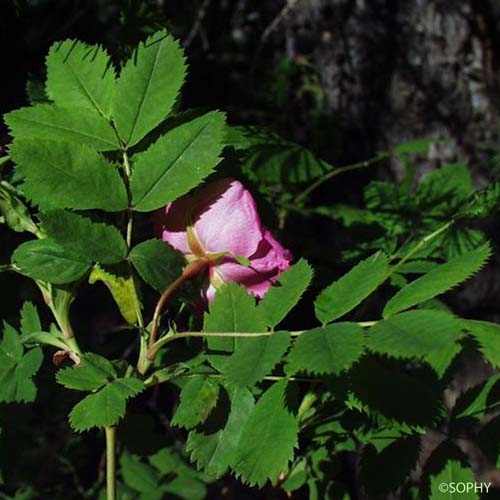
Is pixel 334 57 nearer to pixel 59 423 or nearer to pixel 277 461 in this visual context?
pixel 59 423

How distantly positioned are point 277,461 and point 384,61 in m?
1.51

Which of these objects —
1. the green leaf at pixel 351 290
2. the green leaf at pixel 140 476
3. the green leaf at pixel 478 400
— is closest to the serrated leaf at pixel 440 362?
the green leaf at pixel 478 400

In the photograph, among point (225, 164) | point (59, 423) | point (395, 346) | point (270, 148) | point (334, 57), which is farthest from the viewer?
point (334, 57)

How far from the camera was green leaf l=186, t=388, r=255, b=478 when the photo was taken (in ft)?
2.18

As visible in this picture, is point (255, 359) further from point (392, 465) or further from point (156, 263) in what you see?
point (392, 465)

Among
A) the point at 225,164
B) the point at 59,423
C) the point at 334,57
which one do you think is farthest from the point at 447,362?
the point at 334,57

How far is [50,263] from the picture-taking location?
2.13 feet

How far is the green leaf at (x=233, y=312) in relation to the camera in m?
0.64

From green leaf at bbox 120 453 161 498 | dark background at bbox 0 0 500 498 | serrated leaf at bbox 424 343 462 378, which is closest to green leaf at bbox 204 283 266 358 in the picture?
serrated leaf at bbox 424 343 462 378

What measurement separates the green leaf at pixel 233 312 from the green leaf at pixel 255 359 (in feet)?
0.07

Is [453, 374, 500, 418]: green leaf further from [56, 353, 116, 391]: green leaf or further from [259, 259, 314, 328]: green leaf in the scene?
[56, 353, 116, 391]: green leaf

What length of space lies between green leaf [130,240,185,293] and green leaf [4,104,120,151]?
11 cm

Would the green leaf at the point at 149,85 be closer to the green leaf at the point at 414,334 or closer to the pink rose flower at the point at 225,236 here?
the pink rose flower at the point at 225,236

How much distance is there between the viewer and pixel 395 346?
54 centimetres
